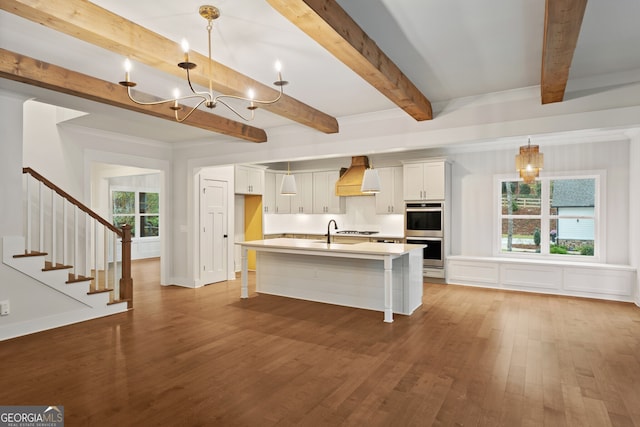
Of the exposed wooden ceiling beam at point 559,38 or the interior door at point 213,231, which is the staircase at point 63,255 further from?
the exposed wooden ceiling beam at point 559,38

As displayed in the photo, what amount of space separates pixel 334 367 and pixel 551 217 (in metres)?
5.38

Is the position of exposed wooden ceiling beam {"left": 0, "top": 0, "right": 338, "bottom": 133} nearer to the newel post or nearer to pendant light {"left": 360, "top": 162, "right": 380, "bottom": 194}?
pendant light {"left": 360, "top": 162, "right": 380, "bottom": 194}

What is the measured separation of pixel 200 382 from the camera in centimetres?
291

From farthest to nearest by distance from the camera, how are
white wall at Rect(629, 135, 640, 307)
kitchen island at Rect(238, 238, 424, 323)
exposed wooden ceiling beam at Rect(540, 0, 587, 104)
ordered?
white wall at Rect(629, 135, 640, 307) → kitchen island at Rect(238, 238, 424, 323) → exposed wooden ceiling beam at Rect(540, 0, 587, 104)

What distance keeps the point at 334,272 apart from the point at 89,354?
3107 millimetres

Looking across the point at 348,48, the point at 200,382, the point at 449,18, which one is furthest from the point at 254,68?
the point at 200,382

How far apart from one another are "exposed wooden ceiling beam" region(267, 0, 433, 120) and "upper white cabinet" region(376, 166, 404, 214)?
372 centimetres

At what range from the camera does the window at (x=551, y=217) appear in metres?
6.17

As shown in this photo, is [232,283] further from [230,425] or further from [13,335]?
[230,425]

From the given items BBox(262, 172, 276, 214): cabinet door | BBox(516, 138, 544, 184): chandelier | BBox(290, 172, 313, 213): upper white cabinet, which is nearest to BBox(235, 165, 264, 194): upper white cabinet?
BBox(262, 172, 276, 214): cabinet door

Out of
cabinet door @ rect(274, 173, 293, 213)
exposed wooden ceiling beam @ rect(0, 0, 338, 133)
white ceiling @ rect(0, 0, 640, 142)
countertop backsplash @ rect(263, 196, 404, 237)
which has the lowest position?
countertop backsplash @ rect(263, 196, 404, 237)

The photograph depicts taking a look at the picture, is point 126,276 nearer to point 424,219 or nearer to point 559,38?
point 424,219

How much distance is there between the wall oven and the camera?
677 centimetres

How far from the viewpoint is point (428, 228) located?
6875mm
